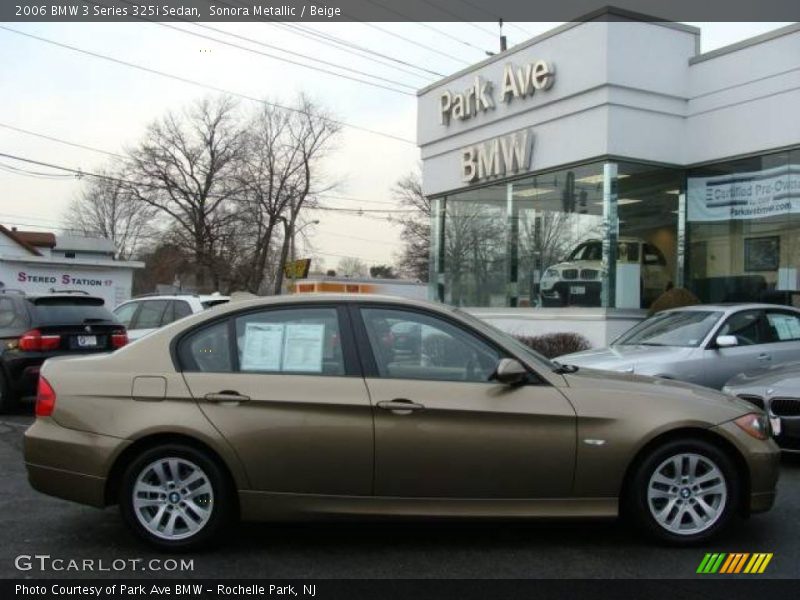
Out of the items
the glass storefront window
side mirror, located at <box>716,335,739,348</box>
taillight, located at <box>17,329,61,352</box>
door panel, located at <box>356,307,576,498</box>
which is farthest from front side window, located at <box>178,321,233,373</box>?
the glass storefront window

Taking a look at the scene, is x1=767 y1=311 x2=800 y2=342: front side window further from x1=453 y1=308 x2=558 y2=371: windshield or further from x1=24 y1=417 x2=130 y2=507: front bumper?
x1=24 y1=417 x2=130 y2=507: front bumper

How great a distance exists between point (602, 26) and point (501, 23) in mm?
10967

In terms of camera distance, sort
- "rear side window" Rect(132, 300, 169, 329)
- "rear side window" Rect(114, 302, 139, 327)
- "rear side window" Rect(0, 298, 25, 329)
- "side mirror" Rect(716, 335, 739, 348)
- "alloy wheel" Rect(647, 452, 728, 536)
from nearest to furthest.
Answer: "alloy wheel" Rect(647, 452, 728, 536)
"side mirror" Rect(716, 335, 739, 348)
"rear side window" Rect(0, 298, 25, 329)
"rear side window" Rect(132, 300, 169, 329)
"rear side window" Rect(114, 302, 139, 327)

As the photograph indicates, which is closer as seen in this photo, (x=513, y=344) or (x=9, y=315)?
(x=513, y=344)

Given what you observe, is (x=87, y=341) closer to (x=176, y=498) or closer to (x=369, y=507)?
(x=176, y=498)

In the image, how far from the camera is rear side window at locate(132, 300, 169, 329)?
489 inches

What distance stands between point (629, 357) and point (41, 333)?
727cm

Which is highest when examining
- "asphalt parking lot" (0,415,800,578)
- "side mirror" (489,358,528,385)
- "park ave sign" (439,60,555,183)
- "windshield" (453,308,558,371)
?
"park ave sign" (439,60,555,183)

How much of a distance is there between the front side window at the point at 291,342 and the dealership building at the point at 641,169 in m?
10.8

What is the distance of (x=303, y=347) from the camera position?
4.73 metres

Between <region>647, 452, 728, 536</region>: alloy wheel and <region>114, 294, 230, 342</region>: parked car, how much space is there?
8325 mm

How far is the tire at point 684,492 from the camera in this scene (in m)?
4.59

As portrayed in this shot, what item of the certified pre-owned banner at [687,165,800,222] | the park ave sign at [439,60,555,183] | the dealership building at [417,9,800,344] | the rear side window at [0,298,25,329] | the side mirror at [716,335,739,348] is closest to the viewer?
the side mirror at [716,335,739,348]

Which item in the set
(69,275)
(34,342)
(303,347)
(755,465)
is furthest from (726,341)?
(69,275)
